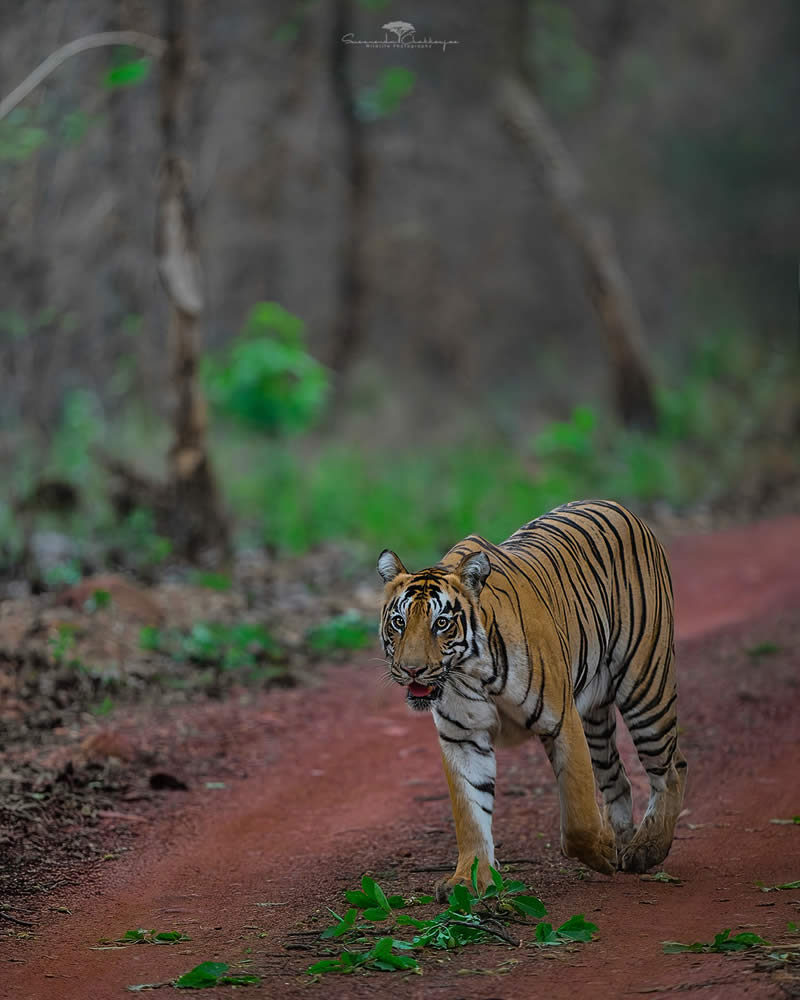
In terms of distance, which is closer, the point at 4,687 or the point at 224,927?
the point at 224,927

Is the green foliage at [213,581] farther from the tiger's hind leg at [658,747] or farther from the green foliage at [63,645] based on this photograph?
the tiger's hind leg at [658,747]

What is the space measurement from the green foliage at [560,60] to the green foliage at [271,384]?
27.3 feet

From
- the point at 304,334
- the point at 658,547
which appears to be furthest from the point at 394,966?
the point at 304,334

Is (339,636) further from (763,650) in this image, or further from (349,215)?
(349,215)

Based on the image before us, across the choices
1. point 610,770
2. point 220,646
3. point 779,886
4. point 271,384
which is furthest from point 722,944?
point 271,384

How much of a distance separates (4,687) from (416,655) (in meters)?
3.75

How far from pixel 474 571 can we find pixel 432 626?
9.7 inches

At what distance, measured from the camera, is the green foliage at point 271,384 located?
14.7 meters

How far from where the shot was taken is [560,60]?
69.1 feet

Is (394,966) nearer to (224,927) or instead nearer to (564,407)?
(224,927)

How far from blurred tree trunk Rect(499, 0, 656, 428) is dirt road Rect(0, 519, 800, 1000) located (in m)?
8.43

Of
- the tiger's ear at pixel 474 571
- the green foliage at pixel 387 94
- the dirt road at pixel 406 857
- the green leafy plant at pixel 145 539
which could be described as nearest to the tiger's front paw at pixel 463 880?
the dirt road at pixel 406 857

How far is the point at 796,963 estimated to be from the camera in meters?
3.33

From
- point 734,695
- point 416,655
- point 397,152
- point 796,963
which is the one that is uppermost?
point 397,152
